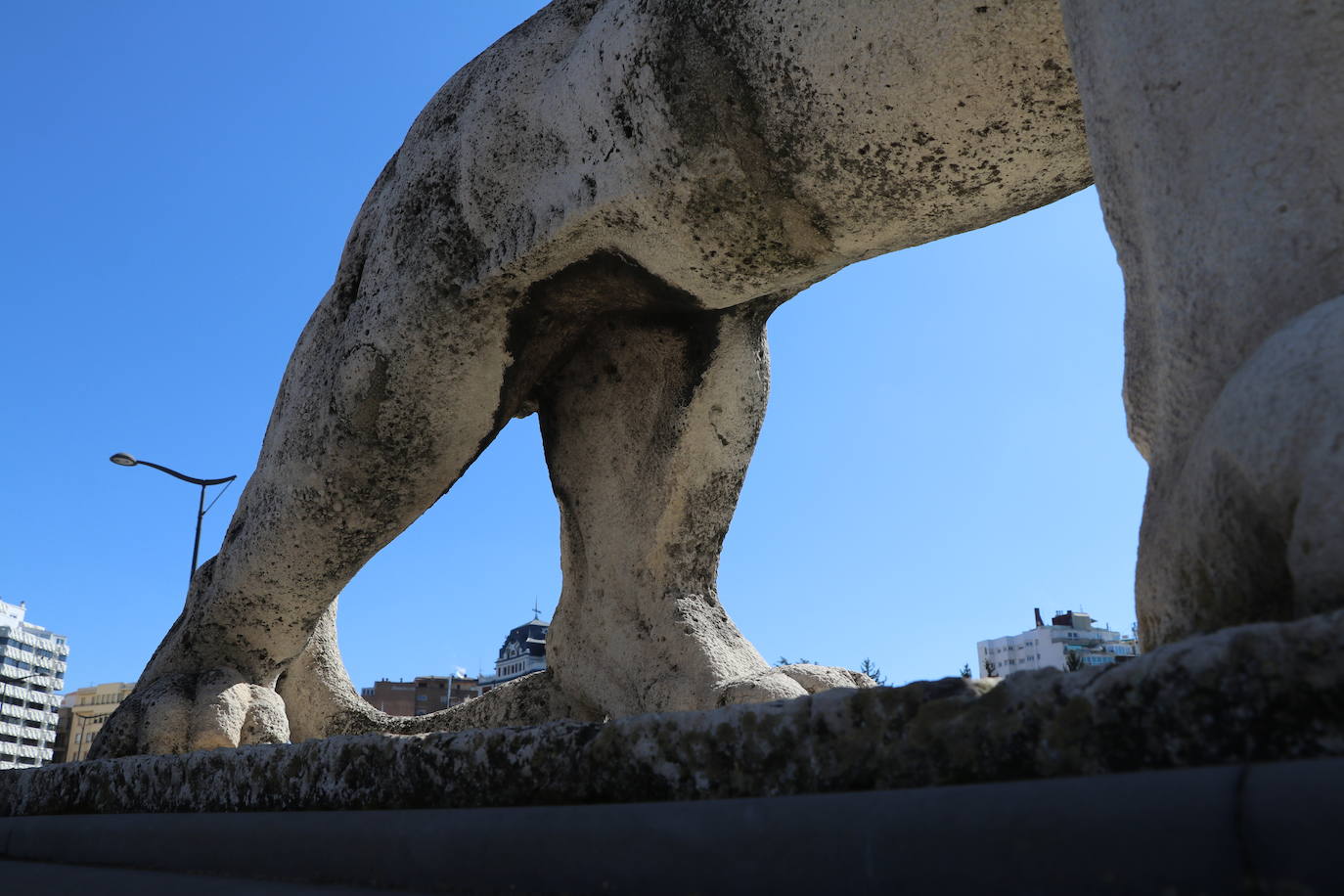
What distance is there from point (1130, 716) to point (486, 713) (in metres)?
2.69

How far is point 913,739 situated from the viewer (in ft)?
3.11

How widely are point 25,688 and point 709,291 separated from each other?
8259cm

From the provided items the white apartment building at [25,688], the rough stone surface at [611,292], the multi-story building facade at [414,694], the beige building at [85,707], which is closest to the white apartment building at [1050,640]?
the multi-story building facade at [414,694]

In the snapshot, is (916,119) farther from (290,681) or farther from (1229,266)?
(290,681)

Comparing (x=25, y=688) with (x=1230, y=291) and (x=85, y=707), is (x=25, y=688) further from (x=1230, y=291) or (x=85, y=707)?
(x=1230, y=291)

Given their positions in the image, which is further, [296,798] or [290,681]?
[290,681]

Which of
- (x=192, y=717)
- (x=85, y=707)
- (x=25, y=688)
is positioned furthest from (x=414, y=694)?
(x=192, y=717)

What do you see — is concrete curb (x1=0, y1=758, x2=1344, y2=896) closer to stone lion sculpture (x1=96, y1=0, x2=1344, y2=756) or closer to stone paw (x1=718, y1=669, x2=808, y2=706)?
stone lion sculpture (x1=96, y1=0, x2=1344, y2=756)

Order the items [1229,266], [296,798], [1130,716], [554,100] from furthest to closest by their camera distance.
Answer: [554,100] → [296,798] → [1229,266] → [1130,716]

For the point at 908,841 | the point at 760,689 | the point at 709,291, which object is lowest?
the point at 908,841

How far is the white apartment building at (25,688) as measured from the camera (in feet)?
229

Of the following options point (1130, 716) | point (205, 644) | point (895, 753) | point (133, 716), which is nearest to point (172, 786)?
point (133, 716)

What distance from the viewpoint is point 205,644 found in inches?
125

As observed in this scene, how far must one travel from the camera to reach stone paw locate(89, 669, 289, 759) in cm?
288
